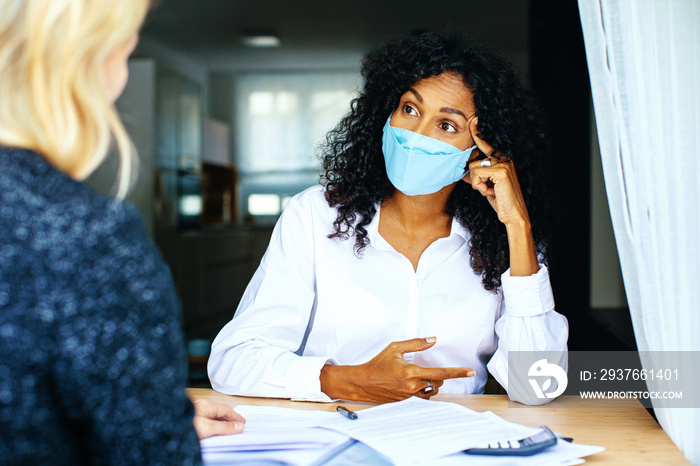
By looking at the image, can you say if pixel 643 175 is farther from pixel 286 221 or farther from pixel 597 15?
pixel 286 221

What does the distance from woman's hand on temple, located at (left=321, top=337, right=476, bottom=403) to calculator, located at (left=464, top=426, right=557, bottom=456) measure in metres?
0.31

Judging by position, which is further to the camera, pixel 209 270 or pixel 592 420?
pixel 209 270

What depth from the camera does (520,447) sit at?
0.92 meters

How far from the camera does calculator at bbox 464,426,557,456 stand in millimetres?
913

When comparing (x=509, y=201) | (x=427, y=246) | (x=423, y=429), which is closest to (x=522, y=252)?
(x=509, y=201)

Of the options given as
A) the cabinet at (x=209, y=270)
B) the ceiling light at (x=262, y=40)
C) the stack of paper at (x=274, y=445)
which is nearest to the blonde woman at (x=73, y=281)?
the stack of paper at (x=274, y=445)

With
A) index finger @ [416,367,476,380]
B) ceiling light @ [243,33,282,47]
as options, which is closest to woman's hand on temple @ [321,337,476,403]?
index finger @ [416,367,476,380]

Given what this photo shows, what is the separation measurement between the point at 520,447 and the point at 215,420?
49 centimetres

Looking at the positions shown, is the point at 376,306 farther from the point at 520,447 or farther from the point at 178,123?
the point at 178,123

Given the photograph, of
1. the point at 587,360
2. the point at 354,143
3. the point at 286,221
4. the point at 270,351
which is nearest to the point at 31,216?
the point at 270,351

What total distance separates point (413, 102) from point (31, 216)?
120 centimetres

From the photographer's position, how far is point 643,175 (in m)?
1.02

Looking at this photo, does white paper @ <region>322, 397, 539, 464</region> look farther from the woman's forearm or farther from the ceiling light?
the ceiling light

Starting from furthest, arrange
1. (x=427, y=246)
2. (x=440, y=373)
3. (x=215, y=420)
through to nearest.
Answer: (x=427, y=246), (x=440, y=373), (x=215, y=420)
